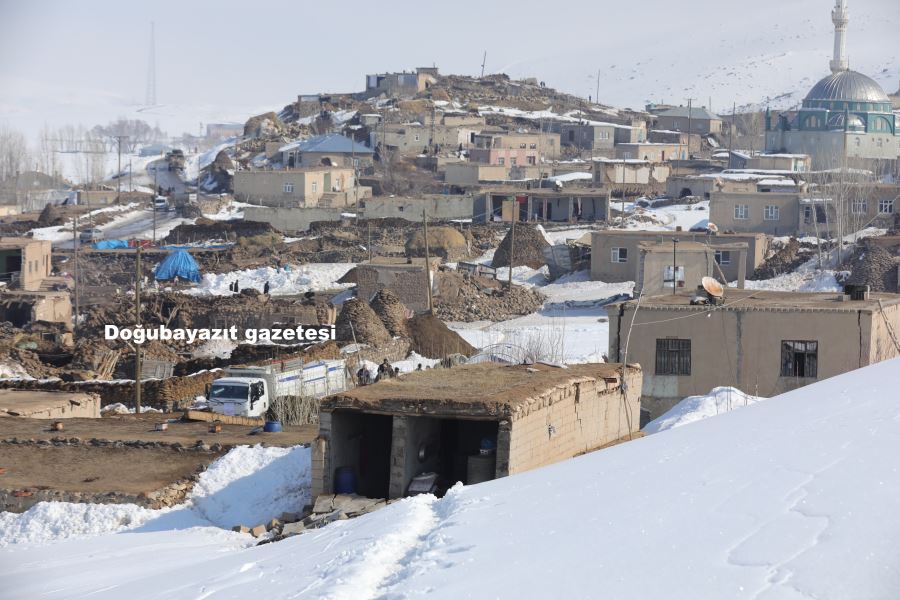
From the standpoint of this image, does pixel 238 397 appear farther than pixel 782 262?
No

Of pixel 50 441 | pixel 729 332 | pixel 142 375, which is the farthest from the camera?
pixel 142 375

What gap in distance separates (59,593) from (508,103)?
79181 mm

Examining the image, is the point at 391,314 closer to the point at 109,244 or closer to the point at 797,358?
the point at 797,358

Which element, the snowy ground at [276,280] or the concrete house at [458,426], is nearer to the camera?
the concrete house at [458,426]

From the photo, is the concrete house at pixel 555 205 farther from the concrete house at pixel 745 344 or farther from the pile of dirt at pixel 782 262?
the concrete house at pixel 745 344

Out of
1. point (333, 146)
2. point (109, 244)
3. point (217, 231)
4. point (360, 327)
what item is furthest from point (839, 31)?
point (360, 327)

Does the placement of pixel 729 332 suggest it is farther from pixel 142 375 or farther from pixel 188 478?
pixel 142 375

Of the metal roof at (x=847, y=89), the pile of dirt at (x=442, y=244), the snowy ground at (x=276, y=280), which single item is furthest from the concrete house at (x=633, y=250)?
the metal roof at (x=847, y=89)

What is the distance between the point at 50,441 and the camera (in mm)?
15594

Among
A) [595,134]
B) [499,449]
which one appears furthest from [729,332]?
[595,134]

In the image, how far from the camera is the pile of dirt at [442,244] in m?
43.8

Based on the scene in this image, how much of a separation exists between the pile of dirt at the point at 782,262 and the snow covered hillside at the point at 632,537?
27.9 m

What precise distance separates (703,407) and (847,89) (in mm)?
55092

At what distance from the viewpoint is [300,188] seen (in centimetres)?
5634
